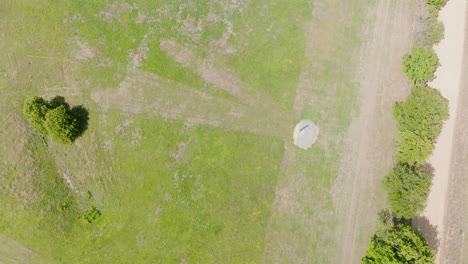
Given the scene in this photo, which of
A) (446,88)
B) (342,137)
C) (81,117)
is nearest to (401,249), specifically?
(342,137)

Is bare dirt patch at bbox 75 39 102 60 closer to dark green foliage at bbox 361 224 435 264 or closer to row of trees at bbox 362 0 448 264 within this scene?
row of trees at bbox 362 0 448 264

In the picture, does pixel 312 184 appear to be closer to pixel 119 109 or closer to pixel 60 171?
pixel 119 109

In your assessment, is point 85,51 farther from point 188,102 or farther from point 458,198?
point 458,198

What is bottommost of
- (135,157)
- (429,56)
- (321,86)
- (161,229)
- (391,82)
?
(161,229)

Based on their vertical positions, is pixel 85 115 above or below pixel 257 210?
above

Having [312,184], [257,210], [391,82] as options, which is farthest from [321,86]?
[257,210]

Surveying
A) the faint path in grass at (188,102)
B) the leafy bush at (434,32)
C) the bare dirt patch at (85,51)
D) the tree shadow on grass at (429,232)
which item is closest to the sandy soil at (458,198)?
the tree shadow on grass at (429,232)
